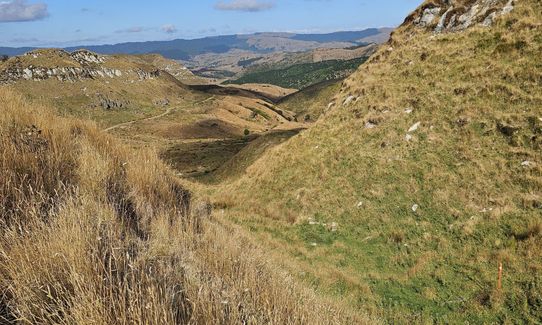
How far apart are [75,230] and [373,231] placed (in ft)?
43.6

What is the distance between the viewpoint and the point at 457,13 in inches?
1031

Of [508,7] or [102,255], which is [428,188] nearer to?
[102,255]

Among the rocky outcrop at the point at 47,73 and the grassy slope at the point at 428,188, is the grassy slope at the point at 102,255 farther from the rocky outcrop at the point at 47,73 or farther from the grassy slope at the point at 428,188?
the rocky outcrop at the point at 47,73

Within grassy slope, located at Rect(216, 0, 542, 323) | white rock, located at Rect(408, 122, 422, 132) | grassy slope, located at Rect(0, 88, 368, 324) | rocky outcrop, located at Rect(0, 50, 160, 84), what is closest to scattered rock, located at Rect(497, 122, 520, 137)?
grassy slope, located at Rect(216, 0, 542, 323)

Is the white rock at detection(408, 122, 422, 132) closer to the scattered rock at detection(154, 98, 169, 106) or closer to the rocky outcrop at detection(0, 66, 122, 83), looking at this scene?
the rocky outcrop at detection(0, 66, 122, 83)

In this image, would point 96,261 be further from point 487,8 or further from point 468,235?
point 487,8

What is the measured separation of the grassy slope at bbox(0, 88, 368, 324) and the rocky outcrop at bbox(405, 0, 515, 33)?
24.7 meters

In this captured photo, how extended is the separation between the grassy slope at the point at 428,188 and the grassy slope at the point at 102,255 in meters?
5.96

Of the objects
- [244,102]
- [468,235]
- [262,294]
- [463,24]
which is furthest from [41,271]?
[244,102]

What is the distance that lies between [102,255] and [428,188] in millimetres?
14710

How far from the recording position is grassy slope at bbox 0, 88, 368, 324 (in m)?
3.35

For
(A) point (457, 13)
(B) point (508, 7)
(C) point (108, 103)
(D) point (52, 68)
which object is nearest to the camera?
(B) point (508, 7)

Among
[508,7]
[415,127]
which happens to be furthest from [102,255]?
[508,7]

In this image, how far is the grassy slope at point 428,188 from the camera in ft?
36.4
